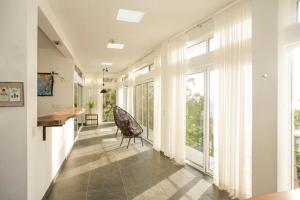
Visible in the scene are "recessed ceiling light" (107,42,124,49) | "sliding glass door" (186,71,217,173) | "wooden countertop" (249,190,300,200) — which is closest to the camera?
"wooden countertop" (249,190,300,200)

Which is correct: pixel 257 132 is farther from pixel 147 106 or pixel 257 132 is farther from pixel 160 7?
pixel 147 106

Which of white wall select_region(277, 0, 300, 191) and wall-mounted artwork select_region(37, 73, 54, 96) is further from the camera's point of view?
wall-mounted artwork select_region(37, 73, 54, 96)

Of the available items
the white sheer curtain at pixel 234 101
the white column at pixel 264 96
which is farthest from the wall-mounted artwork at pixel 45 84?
the white column at pixel 264 96

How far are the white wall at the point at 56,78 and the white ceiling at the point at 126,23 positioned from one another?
21.9 inches

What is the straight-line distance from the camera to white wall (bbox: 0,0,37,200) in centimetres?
210

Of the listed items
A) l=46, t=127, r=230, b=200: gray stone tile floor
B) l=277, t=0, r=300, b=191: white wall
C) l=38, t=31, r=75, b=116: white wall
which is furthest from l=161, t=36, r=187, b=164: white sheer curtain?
l=38, t=31, r=75, b=116: white wall

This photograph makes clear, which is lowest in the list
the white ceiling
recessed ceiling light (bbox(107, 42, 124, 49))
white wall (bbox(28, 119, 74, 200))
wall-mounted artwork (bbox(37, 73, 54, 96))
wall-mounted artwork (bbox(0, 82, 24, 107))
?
white wall (bbox(28, 119, 74, 200))

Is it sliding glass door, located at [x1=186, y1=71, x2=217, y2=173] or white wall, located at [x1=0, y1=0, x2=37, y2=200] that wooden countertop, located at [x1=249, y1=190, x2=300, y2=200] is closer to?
white wall, located at [x1=0, y1=0, x2=37, y2=200]

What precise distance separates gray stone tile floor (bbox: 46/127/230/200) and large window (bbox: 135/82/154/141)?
1.89 m

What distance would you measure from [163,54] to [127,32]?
124cm

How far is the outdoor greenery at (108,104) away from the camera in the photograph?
12.8 meters

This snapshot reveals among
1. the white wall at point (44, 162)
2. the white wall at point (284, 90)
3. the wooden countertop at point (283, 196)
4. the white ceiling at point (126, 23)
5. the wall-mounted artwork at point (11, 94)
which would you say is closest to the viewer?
the wooden countertop at point (283, 196)

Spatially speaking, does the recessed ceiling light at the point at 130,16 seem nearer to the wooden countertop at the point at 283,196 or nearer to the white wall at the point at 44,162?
the white wall at the point at 44,162

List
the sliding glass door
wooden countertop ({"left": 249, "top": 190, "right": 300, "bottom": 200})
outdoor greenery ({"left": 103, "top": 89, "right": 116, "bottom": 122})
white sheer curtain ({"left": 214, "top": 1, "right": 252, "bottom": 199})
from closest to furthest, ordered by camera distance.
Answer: wooden countertop ({"left": 249, "top": 190, "right": 300, "bottom": 200})
white sheer curtain ({"left": 214, "top": 1, "right": 252, "bottom": 199})
the sliding glass door
outdoor greenery ({"left": 103, "top": 89, "right": 116, "bottom": 122})
